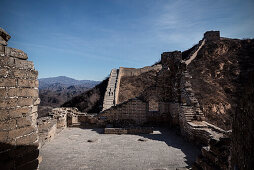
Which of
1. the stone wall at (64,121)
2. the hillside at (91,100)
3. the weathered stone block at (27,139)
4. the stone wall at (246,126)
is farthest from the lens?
the hillside at (91,100)

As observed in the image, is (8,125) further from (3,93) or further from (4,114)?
(3,93)

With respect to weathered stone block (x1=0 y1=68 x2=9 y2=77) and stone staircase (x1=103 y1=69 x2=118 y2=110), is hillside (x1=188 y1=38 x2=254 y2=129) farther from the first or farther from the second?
Result: weathered stone block (x1=0 y1=68 x2=9 y2=77)

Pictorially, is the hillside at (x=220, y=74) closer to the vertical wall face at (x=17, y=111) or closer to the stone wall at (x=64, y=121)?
the stone wall at (x=64, y=121)

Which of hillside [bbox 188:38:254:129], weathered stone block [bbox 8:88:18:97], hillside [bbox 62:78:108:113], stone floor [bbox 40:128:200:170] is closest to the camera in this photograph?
weathered stone block [bbox 8:88:18:97]

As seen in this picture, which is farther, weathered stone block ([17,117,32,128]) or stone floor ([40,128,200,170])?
stone floor ([40,128,200,170])

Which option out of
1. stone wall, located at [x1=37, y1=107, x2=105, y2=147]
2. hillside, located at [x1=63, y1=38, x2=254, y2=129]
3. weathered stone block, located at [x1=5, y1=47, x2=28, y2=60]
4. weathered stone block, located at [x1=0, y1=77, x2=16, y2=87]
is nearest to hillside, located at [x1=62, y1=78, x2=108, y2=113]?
hillside, located at [x1=63, y1=38, x2=254, y2=129]

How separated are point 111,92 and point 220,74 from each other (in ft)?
57.6

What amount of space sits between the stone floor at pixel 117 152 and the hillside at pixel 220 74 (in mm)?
10672

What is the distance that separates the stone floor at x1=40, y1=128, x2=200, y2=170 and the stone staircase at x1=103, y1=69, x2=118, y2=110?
1073cm

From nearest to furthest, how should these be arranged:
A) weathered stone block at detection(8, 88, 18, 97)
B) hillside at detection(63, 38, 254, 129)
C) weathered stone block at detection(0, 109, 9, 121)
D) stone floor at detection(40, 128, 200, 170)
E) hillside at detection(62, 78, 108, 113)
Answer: weathered stone block at detection(0, 109, 9, 121)
weathered stone block at detection(8, 88, 18, 97)
stone floor at detection(40, 128, 200, 170)
hillside at detection(63, 38, 254, 129)
hillside at detection(62, 78, 108, 113)

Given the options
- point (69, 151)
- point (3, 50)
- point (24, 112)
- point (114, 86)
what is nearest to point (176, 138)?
point (69, 151)

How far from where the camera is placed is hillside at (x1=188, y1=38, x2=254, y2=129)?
17641mm

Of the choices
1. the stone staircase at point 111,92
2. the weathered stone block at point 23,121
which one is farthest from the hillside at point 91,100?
the weathered stone block at point 23,121

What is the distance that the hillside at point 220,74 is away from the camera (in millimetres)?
17641
